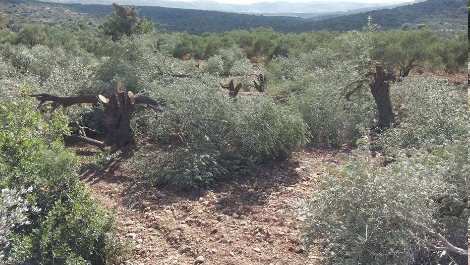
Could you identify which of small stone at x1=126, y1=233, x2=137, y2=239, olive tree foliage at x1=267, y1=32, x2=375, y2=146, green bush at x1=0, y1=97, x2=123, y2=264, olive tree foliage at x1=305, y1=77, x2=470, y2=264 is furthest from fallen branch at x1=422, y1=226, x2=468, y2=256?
olive tree foliage at x1=267, y1=32, x2=375, y2=146

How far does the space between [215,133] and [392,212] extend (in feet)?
11.6

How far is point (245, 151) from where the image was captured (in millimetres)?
6574

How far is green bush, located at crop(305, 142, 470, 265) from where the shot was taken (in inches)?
128

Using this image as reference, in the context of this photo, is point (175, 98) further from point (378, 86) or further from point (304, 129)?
point (378, 86)

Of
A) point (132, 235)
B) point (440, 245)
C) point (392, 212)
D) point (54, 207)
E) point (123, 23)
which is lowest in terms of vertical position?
point (132, 235)

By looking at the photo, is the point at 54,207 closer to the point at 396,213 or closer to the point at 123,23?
the point at 396,213

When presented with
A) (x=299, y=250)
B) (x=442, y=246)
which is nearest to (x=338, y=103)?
(x=299, y=250)

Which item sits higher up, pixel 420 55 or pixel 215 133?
pixel 215 133

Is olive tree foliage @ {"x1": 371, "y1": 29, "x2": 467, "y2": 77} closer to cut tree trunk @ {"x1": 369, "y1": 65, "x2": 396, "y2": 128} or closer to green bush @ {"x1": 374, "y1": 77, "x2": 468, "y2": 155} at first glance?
green bush @ {"x1": 374, "y1": 77, "x2": 468, "y2": 155}

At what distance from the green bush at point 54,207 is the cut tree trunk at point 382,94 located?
5550 millimetres

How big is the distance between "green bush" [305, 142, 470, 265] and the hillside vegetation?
0.04 feet

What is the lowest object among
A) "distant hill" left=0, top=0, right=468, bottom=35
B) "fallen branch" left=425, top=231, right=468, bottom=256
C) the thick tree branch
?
"distant hill" left=0, top=0, right=468, bottom=35

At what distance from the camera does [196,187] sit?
5.71 metres

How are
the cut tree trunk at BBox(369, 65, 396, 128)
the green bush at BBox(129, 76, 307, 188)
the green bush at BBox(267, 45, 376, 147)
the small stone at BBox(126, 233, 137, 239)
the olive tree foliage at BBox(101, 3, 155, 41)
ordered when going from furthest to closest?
the olive tree foliage at BBox(101, 3, 155, 41) → the cut tree trunk at BBox(369, 65, 396, 128) → the green bush at BBox(267, 45, 376, 147) → the green bush at BBox(129, 76, 307, 188) → the small stone at BBox(126, 233, 137, 239)
